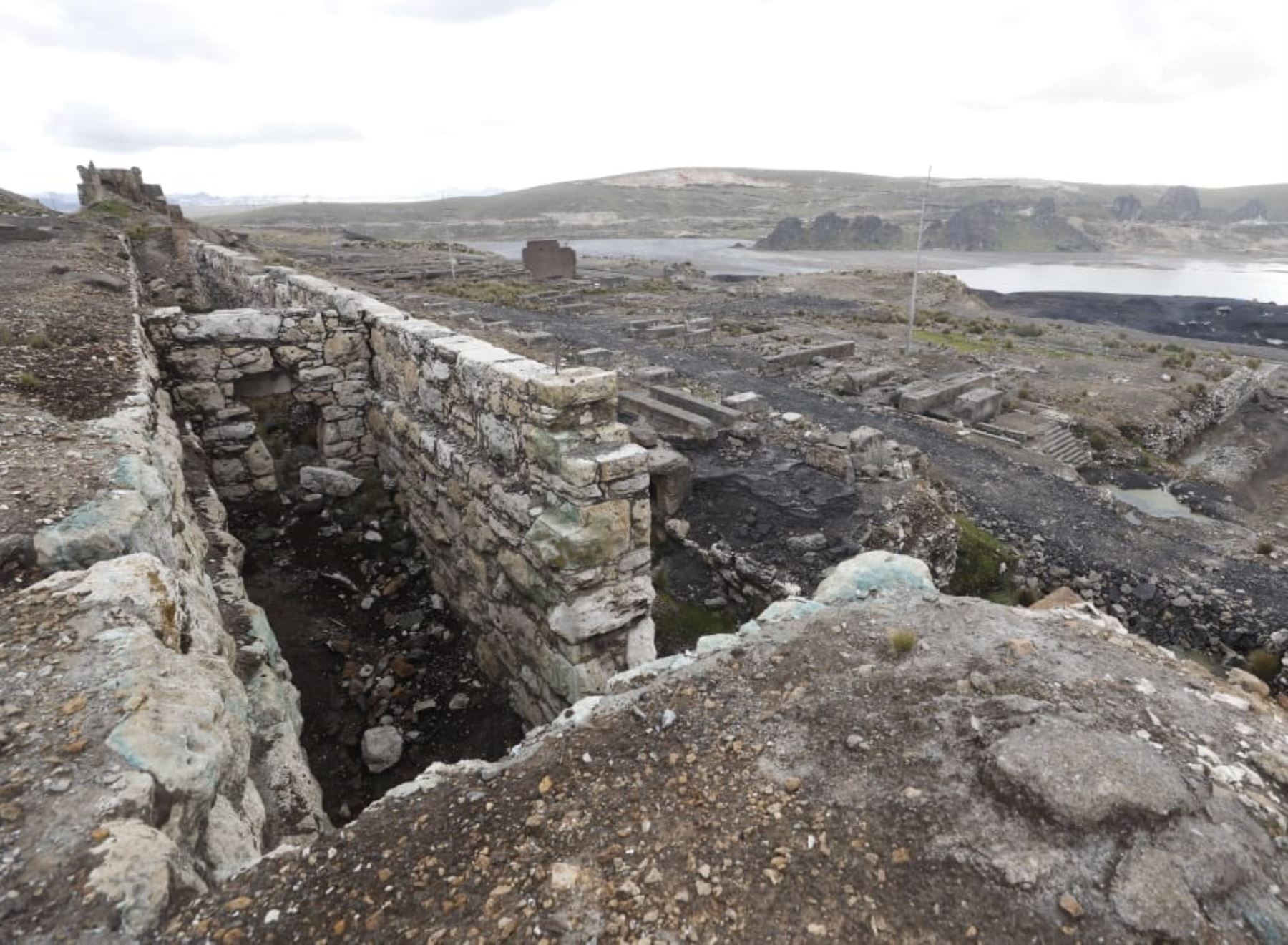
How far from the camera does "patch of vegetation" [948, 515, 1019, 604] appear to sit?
30.5ft

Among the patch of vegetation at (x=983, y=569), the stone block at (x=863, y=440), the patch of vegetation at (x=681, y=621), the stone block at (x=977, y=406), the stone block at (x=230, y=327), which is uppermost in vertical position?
the stone block at (x=230, y=327)

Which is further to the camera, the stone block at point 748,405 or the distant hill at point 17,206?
the distant hill at point 17,206

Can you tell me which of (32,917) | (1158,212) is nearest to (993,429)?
(32,917)

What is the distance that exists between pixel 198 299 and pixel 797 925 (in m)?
17.9

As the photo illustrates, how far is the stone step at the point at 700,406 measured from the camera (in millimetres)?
12320

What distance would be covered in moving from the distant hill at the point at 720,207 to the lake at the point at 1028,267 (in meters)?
13.3

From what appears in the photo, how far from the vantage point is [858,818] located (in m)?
2.57

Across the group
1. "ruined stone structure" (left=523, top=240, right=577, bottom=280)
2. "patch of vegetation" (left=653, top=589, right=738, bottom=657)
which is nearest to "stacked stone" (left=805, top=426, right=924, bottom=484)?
"patch of vegetation" (left=653, top=589, right=738, bottom=657)

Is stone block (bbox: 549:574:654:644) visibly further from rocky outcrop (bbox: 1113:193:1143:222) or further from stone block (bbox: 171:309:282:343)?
rocky outcrop (bbox: 1113:193:1143:222)

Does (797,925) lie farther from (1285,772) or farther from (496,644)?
(496,644)

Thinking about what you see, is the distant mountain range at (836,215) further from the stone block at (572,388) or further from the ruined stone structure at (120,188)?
the stone block at (572,388)

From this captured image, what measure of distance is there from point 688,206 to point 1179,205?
8618 cm

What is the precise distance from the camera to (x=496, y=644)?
5.89 meters

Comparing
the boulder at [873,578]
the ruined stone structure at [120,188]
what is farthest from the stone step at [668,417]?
the ruined stone structure at [120,188]
